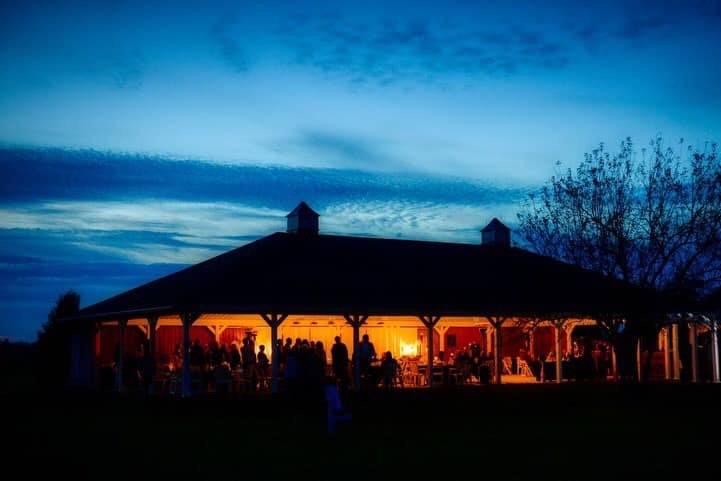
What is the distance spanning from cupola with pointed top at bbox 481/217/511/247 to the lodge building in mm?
59

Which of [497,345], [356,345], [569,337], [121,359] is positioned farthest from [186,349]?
[569,337]

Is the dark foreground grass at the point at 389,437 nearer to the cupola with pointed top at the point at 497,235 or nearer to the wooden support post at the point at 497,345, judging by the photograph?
the wooden support post at the point at 497,345

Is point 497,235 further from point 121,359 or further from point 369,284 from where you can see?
point 121,359

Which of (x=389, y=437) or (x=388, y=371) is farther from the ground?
(x=388, y=371)

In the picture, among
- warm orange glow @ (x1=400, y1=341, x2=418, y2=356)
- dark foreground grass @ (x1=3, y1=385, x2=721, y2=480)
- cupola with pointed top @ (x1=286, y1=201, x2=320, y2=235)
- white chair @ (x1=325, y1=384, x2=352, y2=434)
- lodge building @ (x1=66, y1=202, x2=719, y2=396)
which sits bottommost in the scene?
dark foreground grass @ (x1=3, y1=385, x2=721, y2=480)

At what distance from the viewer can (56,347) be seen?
36.7 metres

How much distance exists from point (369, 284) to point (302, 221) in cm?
472

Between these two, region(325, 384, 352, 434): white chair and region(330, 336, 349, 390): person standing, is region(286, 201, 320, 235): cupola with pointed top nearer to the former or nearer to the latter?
region(330, 336, 349, 390): person standing

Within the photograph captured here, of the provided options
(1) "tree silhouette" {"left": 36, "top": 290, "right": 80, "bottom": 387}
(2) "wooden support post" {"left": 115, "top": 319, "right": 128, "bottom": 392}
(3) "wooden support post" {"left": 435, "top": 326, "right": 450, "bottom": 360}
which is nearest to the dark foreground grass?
(2) "wooden support post" {"left": 115, "top": 319, "right": 128, "bottom": 392}

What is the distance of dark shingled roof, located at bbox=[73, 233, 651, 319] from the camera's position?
80.0ft

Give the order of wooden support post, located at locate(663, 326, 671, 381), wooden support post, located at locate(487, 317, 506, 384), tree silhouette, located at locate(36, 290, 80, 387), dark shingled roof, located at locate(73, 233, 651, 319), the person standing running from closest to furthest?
dark shingled roof, located at locate(73, 233, 651, 319) < the person standing < wooden support post, located at locate(487, 317, 506, 384) < wooden support post, located at locate(663, 326, 671, 381) < tree silhouette, located at locate(36, 290, 80, 387)

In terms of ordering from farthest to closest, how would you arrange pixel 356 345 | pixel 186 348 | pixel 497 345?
pixel 497 345 → pixel 356 345 → pixel 186 348

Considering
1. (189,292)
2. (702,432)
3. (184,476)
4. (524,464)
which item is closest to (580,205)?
(702,432)

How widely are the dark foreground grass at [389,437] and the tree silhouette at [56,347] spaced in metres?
10.4
